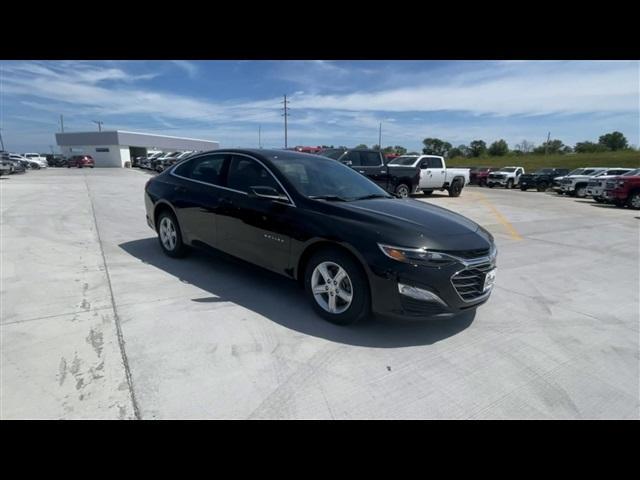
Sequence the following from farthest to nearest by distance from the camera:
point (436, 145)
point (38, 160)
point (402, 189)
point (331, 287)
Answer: point (436, 145)
point (38, 160)
point (402, 189)
point (331, 287)

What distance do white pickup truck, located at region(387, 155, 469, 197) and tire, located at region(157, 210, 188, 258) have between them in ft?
32.6

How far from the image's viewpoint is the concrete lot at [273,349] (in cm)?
228

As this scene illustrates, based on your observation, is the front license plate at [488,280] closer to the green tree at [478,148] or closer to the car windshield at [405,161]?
the car windshield at [405,161]

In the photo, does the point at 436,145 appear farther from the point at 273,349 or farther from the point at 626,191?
the point at 273,349

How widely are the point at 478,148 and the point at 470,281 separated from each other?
300ft

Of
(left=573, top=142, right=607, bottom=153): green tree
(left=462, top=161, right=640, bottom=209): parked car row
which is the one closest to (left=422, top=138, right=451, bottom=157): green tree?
(left=573, top=142, right=607, bottom=153): green tree

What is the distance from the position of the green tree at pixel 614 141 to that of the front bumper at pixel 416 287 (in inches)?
3569

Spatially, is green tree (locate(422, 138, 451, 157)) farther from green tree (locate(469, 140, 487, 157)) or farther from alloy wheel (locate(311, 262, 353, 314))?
alloy wheel (locate(311, 262, 353, 314))

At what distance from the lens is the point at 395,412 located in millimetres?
2225

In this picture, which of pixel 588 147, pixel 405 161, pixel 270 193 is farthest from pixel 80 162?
pixel 588 147

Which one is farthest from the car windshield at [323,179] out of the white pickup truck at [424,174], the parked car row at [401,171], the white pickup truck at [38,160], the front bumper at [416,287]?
the white pickup truck at [38,160]

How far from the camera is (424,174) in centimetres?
1636
